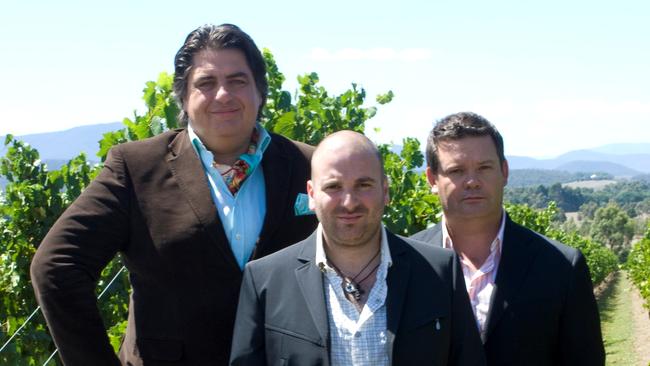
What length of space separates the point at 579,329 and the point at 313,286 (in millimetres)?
997

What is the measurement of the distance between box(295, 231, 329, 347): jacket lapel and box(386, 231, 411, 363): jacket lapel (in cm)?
19

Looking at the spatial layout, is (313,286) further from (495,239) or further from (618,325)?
(618,325)

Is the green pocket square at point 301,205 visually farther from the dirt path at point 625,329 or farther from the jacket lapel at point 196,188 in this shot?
the dirt path at point 625,329

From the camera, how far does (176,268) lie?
2727 millimetres

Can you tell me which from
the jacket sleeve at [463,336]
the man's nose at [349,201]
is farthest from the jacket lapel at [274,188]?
the jacket sleeve at [463,336]

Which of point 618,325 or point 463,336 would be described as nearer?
point 463,336

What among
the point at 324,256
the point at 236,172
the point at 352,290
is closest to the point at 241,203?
the point at 236,172

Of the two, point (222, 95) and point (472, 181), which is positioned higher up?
point (222, 95)

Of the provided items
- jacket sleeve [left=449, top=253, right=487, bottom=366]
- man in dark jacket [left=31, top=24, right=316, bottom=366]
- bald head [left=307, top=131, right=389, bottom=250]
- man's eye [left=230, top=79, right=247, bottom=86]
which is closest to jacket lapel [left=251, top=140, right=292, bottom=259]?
man in dark jacket [left=31, top=24, right=316, bottom=366]

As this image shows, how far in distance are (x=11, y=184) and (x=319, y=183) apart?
15.1 ft

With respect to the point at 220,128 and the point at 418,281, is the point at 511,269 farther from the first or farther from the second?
the point at 220,128

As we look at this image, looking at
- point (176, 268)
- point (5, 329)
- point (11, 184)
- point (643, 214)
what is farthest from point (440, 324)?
point (643, 214)

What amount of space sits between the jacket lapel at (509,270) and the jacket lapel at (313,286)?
2.26 feet

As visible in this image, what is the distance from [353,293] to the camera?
242cm
